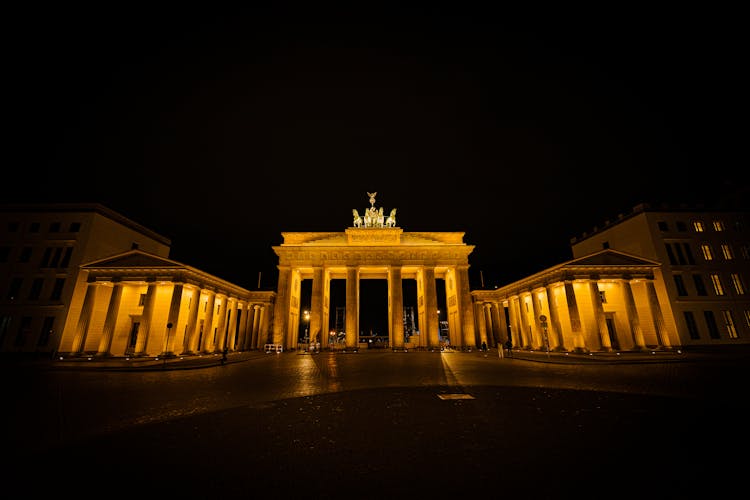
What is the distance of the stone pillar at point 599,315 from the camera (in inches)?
1220

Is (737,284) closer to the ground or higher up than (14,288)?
closer to the ground

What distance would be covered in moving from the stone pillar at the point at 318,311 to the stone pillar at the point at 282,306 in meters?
3.25

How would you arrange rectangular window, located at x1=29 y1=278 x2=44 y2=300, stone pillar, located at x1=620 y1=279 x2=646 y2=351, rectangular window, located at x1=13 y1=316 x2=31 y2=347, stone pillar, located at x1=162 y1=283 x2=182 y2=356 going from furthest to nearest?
rectangular window, located at x1=29 y1=278 x2=44 y2=300 < rectangular window, located at x1=13 y1=316 x2=31 y2=347 < stone pillar, located at x1=162 y1=283 x2=182 y2=356 < stone pillar, located at x1=620 y1=279 x2=646 y2=351

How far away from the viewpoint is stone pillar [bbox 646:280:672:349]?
102ft

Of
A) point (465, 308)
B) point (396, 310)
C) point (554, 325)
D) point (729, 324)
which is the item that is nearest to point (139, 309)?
point (396, 310)

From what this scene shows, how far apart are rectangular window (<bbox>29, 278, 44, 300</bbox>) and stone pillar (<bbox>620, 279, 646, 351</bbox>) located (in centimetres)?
A: 6365

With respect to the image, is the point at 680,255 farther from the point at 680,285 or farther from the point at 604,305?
the point at 604,305

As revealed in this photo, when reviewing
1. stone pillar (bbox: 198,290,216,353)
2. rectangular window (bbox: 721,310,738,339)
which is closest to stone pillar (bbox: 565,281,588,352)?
rectangular window (bbox: 721,310,738,339)

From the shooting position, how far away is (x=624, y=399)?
8.88 meters

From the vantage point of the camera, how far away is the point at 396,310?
3997 centimetres

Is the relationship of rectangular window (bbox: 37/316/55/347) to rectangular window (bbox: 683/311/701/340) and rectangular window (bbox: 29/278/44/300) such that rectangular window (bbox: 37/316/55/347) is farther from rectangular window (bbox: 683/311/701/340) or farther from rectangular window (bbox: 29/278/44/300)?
rectangular window (bbox: 683/311/701/340)

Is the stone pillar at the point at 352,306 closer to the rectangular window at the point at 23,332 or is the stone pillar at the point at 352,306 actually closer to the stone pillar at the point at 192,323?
the stone pillar at the point at 192,323

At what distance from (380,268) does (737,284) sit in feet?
137

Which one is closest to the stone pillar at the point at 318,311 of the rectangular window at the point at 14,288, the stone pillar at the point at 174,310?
the stone pillar at the point at 174,310
